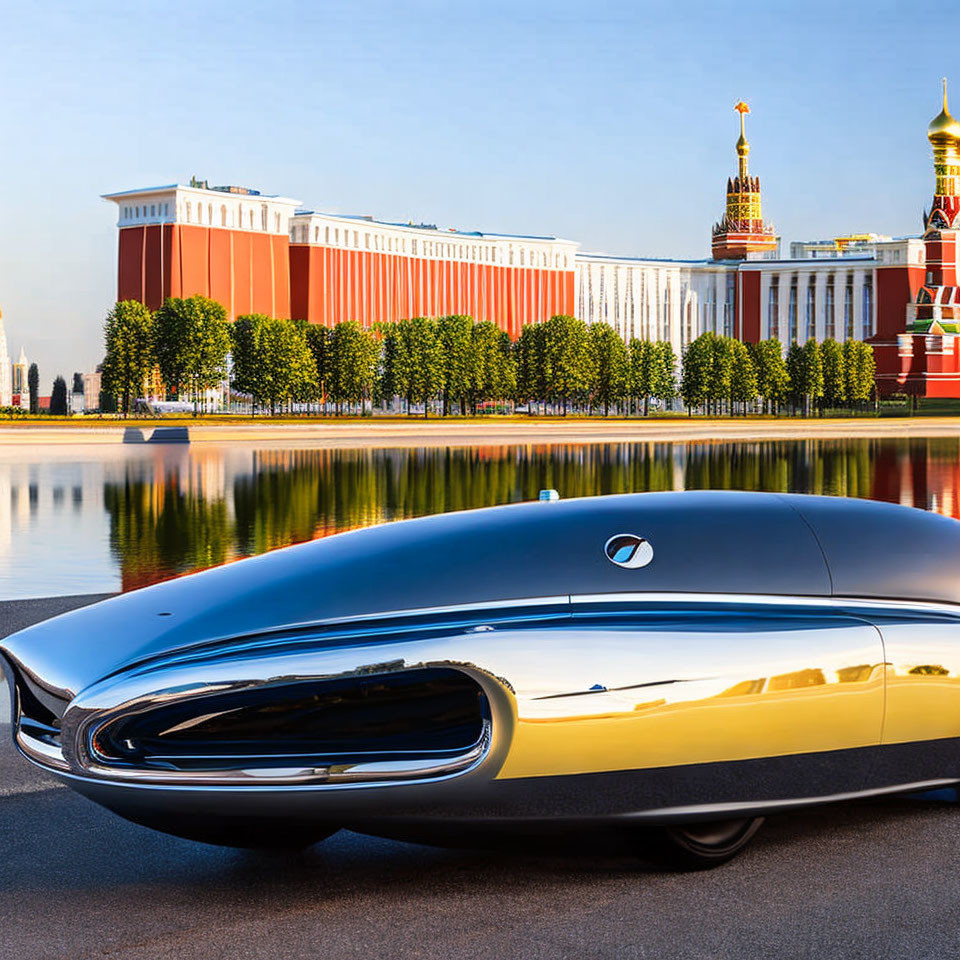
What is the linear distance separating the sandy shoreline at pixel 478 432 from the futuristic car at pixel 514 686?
199 ft

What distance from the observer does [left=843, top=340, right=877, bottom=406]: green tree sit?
14000 centimetres

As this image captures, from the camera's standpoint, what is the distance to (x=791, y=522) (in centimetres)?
509

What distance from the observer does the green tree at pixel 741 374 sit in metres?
131

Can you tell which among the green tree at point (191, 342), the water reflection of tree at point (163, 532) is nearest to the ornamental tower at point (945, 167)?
the green tree at point (191, 342)

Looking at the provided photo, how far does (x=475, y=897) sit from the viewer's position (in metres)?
4.54

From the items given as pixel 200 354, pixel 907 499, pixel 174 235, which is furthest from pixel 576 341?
pixel 907 499

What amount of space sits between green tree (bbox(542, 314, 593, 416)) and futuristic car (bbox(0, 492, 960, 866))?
10995 cm

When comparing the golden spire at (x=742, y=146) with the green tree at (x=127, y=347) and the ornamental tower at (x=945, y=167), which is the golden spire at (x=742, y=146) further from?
the green tree at (x=127, y=347)

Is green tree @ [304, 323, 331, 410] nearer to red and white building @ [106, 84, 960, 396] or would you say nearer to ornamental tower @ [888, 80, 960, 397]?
red and white building @ [106, 84, 960, 396]

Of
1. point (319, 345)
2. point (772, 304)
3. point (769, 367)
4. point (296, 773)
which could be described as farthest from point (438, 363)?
point (296, 773)

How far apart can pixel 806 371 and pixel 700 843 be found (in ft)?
445

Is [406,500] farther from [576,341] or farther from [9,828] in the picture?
[576,341]

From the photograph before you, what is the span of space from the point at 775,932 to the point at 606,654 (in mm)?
976

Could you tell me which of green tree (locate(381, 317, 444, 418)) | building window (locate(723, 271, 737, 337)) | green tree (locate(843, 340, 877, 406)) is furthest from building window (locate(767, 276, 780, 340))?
green tree (locate(381, 317, 444, 418))
